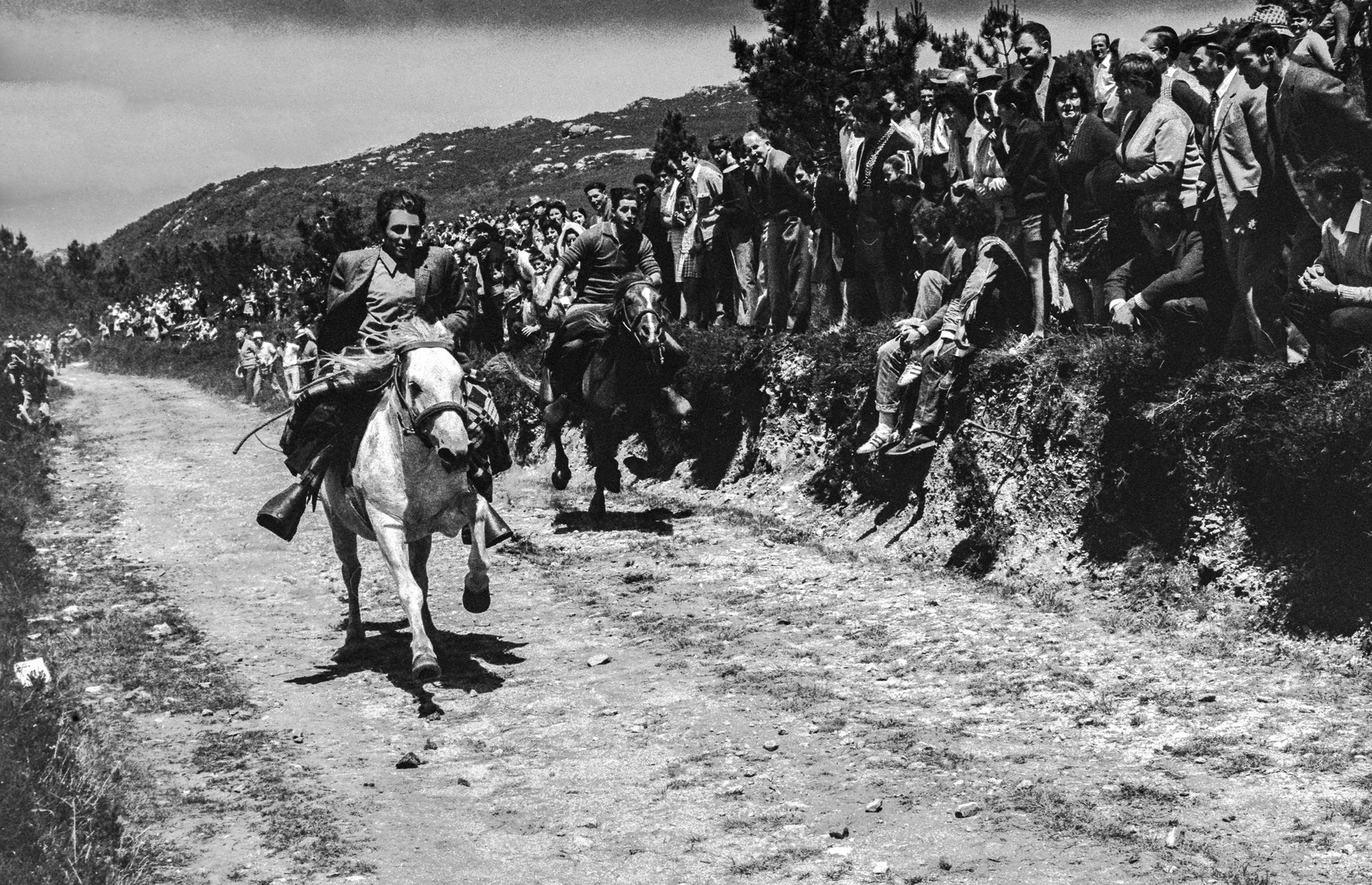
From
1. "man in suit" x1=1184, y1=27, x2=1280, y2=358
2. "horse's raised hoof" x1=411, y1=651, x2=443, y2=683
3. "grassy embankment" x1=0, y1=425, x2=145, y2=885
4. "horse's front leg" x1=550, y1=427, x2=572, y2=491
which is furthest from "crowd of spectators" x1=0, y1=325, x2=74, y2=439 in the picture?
"man in suit" x1=1184, y1=27, x2=1280, y2=358

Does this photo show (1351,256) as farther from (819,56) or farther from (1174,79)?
(819,56)

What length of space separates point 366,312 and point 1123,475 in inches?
228

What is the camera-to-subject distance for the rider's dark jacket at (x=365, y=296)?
30.7 feet

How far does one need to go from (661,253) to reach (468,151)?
106858 mm

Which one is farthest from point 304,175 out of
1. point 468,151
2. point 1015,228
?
point 1015,228

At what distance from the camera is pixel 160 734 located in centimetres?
845

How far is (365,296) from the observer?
9.55 m

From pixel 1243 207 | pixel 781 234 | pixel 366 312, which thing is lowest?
pixel 366 312

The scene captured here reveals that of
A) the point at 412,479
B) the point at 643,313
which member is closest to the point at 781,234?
the point at 643,313

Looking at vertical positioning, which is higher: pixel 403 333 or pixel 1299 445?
pixel 403 333

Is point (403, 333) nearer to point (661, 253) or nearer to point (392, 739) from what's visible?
point (392, 739)

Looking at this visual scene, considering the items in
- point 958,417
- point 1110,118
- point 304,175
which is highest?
point 304,175

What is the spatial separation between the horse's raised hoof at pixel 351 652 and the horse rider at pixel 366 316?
0.97 m

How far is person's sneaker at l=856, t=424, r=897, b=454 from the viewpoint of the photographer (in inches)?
474
